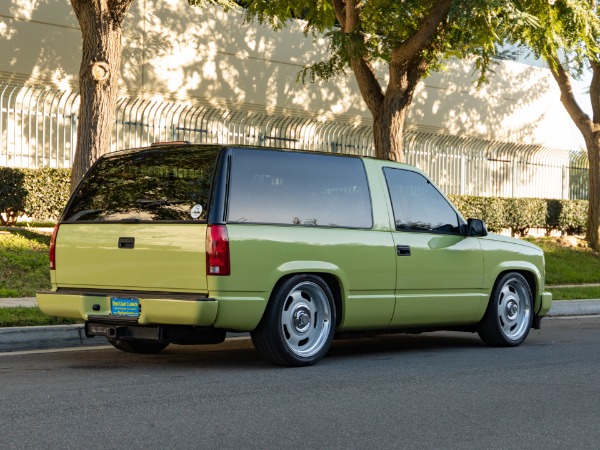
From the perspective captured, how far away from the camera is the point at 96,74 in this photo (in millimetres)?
17500

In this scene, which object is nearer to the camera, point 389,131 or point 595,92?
point 389,131

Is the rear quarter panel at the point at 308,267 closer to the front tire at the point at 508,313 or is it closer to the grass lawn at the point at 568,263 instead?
the front tire at the point at 508,313

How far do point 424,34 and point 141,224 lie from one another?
11.2 metres


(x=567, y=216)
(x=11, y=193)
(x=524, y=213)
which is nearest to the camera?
(x=11, y=193)

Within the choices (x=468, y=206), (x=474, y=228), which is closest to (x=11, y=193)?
(x=474, y=228)

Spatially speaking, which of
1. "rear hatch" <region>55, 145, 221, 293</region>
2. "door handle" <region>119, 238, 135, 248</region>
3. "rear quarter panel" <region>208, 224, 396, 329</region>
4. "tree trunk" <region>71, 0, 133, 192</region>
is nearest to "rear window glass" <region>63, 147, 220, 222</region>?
"rear hatch" <region>55, 145, 221, 293</region>

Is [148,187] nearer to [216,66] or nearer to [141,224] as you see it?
[141,224]

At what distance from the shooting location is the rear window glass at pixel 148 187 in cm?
897

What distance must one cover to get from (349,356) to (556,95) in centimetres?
2823

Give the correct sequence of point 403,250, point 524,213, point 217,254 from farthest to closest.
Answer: point 524,213
point 403,250
point 217,254

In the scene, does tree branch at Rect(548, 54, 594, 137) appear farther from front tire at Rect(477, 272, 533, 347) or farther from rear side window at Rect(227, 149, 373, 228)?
rear side window at Rect(227, 149, 373, 228)

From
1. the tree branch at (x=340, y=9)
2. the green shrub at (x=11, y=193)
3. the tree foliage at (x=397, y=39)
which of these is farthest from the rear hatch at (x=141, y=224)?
the tree branch at (x=340, y=9)

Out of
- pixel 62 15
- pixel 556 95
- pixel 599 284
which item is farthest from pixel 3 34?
pixel 556 95

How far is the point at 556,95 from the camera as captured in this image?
36.9 m
